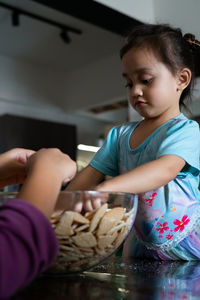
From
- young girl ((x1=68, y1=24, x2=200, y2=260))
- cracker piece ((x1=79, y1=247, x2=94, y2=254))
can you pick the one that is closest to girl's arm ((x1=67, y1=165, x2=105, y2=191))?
young girl ((x1=68, y1=24, x2=200, y2=260))

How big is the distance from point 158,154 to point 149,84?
214mm

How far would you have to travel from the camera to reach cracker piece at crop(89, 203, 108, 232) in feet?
1.46

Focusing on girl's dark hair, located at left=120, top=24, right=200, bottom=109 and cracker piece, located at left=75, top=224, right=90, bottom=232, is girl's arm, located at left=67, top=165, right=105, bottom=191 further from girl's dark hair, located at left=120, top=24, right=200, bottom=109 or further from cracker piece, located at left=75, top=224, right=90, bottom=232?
cracker piece, located at left=75, top=224, right=90, bottom=232

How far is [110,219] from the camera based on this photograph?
1.51 feet

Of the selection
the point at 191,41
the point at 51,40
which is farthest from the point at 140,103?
the point at 51,40

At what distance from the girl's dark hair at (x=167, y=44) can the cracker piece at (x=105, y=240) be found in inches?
21.8

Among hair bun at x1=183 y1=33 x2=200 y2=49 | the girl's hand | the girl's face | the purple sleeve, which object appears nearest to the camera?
the purple sleeve

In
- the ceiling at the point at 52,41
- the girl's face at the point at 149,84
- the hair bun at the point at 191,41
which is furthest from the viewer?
the ceiling at the point at 52,41

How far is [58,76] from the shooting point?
16.4 feet

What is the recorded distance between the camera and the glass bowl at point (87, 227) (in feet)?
1.44

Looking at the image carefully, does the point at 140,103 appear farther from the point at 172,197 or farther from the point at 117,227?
the point at 117,227

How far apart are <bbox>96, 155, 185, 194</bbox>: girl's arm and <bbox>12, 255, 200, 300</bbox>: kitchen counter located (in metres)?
0.13

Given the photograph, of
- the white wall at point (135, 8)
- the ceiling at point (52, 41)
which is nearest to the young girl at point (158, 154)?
the white wall at point (135, 8)

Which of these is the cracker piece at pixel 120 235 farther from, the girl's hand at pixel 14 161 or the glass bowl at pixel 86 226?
the girl's hand at pixel 14 161
